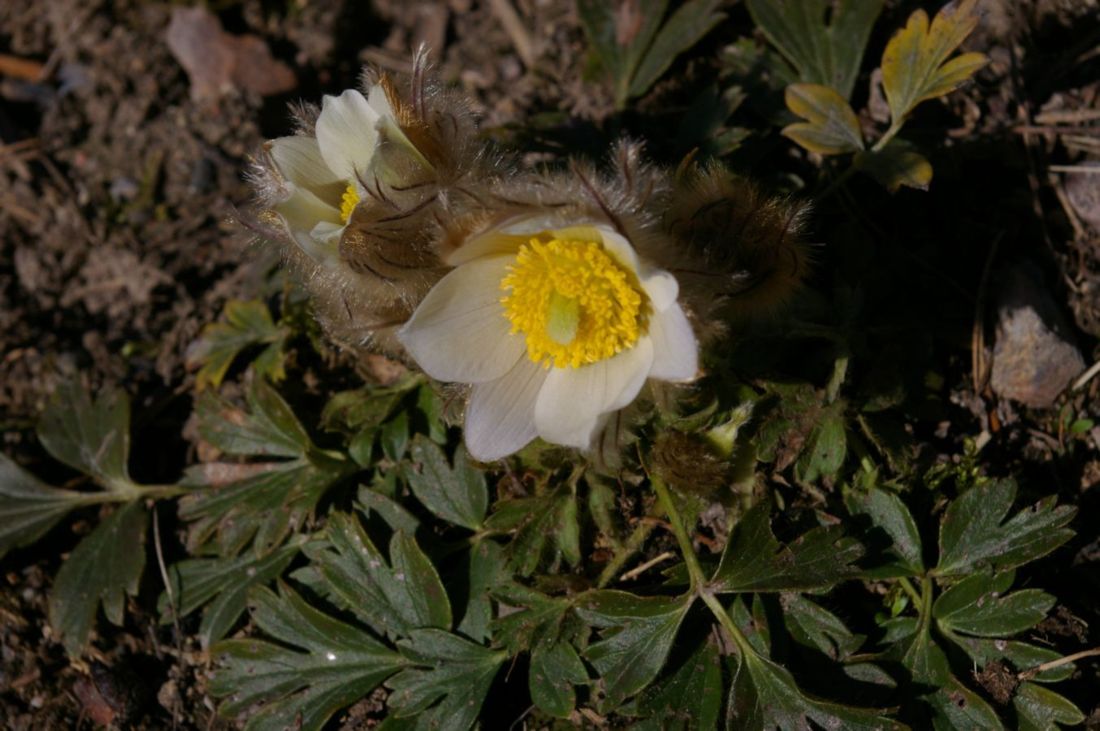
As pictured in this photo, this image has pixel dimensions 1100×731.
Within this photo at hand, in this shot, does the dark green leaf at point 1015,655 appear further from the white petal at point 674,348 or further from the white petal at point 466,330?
the white petal at point 466,330

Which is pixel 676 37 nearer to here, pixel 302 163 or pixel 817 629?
pixel 302 163

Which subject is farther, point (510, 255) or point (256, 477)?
point (256, 477)

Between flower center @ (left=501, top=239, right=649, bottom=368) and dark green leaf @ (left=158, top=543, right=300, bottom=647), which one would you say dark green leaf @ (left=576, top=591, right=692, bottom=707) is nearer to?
flower center @ (left=501, top=239, right=649, bottom=368)

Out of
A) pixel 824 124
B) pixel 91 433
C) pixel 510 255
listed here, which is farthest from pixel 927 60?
pixel 91 433

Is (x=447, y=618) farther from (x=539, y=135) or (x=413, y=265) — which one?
(x=539, y=135)

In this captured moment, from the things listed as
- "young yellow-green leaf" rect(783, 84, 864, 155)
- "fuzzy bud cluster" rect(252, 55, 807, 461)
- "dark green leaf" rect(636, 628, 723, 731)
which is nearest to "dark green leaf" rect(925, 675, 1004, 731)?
"dark green leaf" rect(636, 628, 723, 731)

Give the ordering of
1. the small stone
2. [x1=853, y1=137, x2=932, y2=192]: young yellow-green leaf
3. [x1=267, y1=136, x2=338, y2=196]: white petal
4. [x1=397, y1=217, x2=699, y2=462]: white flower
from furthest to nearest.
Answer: the small stone, [x1=853, y1=137, x2=932, y2=192]: young yellow-green leaf, [x1=267, y1=136, x2=338, y2=196]: white petal, [x1=397, y1=217, x2=699, y2=462]: white flower

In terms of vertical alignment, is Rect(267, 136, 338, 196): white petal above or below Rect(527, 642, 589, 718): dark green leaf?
above
